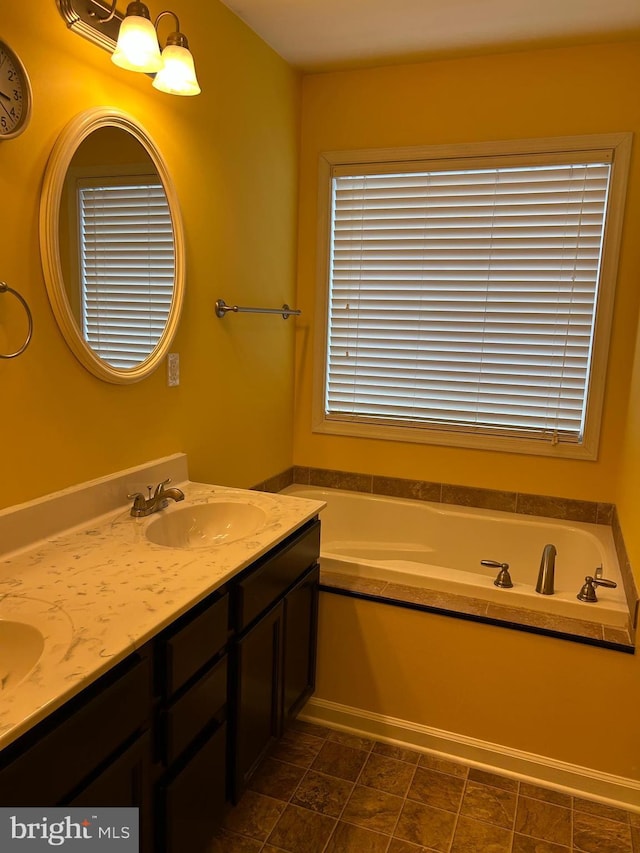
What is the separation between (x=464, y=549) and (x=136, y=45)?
241 centimetres

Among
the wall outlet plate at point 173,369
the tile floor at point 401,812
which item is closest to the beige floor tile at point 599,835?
the tile floor at point 401,812

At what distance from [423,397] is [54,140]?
202cm

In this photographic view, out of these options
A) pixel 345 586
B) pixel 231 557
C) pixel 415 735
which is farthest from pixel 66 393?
pixel 415 735

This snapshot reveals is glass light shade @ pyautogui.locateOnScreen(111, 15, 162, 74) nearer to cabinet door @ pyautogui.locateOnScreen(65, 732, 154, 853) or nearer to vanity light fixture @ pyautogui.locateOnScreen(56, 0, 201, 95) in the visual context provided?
vanity light fixture @ pyautogui.locateOnScreen(56, 0, 201, 95)

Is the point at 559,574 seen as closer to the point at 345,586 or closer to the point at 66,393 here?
the point at 345,586

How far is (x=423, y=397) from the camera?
10.3ft

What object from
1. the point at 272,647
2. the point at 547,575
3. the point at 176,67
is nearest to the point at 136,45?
the point at 176,67

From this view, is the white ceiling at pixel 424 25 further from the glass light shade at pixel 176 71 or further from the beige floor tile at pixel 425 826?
the beige floor tile at pixel 425 826

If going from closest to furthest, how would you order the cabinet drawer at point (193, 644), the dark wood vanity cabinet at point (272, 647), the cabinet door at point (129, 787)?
the cabinet door at point (129, 787)
the cabinet drawer at point (193, 644)
the dark wood vanity cabinet at point (272, 647)

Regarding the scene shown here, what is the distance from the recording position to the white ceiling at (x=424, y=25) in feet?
7.66

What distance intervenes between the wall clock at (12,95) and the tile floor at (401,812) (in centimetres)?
201

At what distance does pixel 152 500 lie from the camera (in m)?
1.98

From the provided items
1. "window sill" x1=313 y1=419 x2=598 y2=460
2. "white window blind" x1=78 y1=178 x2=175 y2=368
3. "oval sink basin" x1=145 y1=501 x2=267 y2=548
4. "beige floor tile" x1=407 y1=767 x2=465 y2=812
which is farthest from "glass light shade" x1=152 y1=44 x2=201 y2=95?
"beige floor tile" x1=407 y1=767 x2=465 y2=812

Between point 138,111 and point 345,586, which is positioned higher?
point 138,111
